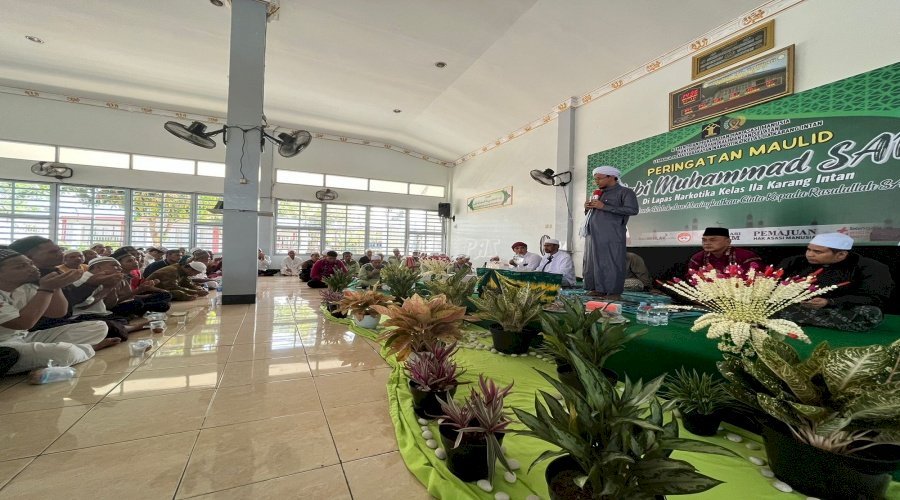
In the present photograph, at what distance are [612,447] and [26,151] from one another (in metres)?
12.0

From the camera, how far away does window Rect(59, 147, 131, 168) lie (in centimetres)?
789

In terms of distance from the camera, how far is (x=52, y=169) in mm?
7598

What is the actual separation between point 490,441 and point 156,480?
103cm

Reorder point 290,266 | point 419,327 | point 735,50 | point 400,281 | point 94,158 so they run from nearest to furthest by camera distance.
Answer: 1. point 419,327
2. point 400,281
3. point 735,50
4. point 94,158
5. point 290,266

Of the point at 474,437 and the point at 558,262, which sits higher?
the point at 558,262

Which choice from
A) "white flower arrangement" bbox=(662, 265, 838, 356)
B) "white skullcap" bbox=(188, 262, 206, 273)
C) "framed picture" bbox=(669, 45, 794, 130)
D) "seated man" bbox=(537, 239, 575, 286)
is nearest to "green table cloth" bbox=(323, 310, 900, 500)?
"white flower arrangement" bbox=(662, 265, 838, 356)

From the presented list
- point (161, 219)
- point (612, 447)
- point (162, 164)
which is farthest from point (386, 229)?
point (612, 447)

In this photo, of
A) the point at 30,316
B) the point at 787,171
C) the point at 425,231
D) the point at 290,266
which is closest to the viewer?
the point at 30,316

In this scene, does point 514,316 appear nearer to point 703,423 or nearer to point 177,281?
point 703,423

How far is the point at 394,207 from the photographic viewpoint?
1116 cm

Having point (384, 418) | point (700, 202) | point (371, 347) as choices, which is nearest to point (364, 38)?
point (371, 347)

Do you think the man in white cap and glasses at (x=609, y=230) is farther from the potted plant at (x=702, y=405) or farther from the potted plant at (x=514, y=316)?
the potted plant at (x=702, y=405)

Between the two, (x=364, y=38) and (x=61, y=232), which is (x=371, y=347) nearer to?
(x=364, y=38)

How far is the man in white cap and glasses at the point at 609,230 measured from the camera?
3102 millimetres
